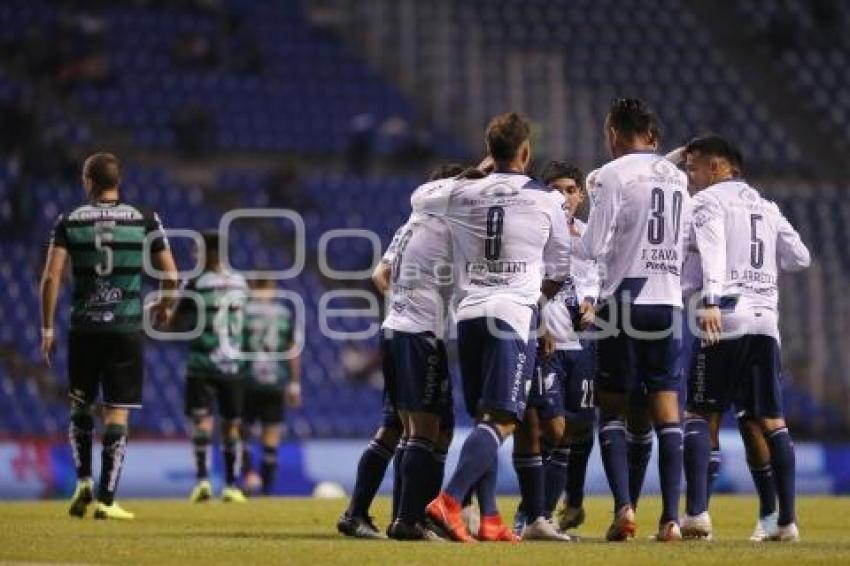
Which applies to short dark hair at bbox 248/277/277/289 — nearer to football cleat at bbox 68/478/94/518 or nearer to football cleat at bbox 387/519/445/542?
football cleat at bbox 68/478/94/518

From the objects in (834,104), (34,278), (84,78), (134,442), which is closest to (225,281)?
(134,442)

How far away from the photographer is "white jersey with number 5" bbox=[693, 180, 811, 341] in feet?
38.6

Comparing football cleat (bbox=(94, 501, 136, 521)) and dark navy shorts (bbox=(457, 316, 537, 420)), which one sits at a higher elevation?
dark navy shorts (bbox=(457, 316, 537, 420))

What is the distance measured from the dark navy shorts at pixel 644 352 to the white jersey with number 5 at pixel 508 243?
670 mm

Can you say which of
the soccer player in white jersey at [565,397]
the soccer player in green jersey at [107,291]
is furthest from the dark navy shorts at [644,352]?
the soccer player in green jersey at [107,291]

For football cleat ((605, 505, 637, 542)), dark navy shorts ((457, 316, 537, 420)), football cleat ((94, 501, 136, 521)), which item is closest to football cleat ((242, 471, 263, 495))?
football cleat ((94, 501, 136, 521))

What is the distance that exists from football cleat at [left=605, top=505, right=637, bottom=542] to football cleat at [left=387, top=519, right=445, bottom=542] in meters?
1.19

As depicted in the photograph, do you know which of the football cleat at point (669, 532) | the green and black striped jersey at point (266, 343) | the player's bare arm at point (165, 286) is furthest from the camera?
the green and black striped jersey at point (266, 343)

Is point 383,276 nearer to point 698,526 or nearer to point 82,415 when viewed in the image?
point 698,526

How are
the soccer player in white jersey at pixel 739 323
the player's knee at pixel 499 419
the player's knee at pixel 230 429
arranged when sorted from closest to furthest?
1. the player's knee at pixel 499 419
2. the soccer player in white jersey at pixel 739 323
3. the player's knee at pixel 230 429

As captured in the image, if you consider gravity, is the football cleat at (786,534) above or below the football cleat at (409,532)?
below

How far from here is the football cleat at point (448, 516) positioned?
10.4m

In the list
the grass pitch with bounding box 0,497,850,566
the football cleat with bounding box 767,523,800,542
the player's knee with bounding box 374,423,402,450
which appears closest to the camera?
the grass pitch with bounding box 0,497,850,566

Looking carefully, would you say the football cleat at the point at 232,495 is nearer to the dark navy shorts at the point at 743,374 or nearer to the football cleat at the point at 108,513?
the football cleat at the point at 108,513
